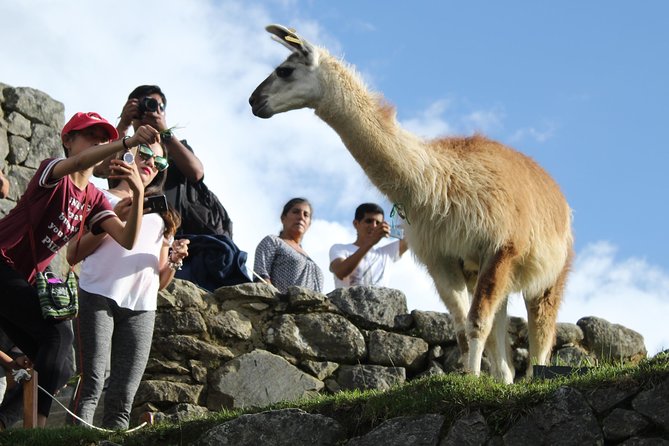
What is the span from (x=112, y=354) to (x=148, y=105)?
93.0 inches

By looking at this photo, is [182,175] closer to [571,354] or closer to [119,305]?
[119,305]

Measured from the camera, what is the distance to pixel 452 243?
23.1 ft

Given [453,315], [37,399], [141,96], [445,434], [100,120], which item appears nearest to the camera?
[445,434]

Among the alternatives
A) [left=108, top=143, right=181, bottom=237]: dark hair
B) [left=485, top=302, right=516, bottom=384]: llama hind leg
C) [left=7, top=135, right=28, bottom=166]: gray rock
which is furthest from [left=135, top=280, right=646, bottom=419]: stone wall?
[left=7, top=135, right=28, bottom=166]: gray rock

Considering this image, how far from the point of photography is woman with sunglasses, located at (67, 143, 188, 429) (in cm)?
560

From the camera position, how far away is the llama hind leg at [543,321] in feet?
24.9

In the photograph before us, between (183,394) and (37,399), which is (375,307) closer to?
(183,394)

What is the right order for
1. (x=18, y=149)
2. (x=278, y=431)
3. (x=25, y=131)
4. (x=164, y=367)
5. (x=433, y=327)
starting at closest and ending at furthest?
(x=278, y=431), (x=164, y=367), (x=433, y=327), (x=18, y=149), (x=25, y=131)

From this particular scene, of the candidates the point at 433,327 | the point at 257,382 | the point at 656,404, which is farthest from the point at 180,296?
the point at 656,404

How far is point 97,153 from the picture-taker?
203 inches

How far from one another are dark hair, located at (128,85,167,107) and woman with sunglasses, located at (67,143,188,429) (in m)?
1.50

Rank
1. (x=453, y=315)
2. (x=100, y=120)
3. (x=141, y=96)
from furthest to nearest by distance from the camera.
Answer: (x=141, y=96)
(x=453, y=315)
(x=100, y=120)

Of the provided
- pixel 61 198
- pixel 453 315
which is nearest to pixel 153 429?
pixel 61 198

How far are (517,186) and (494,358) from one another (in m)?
1.20
